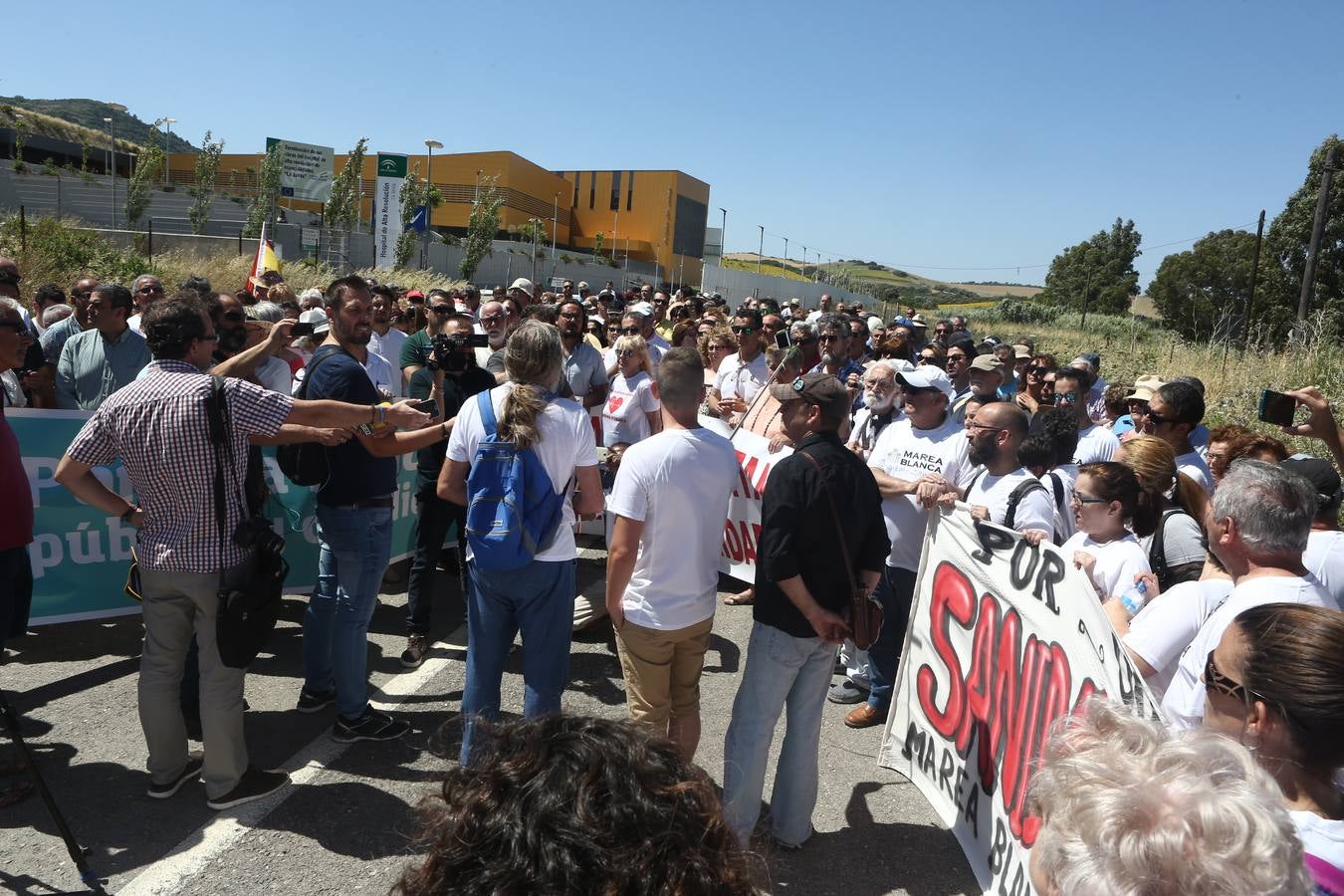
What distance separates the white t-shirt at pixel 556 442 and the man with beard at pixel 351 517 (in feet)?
1.01

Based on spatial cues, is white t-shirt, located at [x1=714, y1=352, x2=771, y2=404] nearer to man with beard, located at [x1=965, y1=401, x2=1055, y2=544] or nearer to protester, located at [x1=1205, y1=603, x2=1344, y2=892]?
man with beard, located at [x1=965, y1=401, x2=1055, y2=544]

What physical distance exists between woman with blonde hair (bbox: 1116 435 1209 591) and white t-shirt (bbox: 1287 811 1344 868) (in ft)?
5.90

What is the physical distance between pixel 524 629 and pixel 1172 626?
2.34 meters

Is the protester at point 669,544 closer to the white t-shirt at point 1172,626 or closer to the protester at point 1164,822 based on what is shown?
the white t-shirt at point 1172,626

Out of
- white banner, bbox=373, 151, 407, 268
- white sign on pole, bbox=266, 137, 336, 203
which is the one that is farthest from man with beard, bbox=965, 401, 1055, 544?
white sign on pole, bbox=266, 137, 336, 203

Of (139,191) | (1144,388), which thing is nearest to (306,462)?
(1144,388)

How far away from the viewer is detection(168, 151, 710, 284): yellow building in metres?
65.0

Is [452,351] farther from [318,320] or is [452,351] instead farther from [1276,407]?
[1276,407]

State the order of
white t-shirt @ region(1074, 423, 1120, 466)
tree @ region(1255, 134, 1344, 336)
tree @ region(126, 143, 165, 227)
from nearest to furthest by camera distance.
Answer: white t-shirt @ region(1074, 423, 1120, 466)
tree @ region(1255, 134, 1344, 336)
tree @ region(126, 143, 165, 227)

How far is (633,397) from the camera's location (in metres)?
6.70

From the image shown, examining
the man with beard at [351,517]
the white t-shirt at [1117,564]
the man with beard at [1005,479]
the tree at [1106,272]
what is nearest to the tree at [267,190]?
the man with beard at [351,517]

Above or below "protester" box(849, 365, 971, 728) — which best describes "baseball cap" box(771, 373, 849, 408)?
above

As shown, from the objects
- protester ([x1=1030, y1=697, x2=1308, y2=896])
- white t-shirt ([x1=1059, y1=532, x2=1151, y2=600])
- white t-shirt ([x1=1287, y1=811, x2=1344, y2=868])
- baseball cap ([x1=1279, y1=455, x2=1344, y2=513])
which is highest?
baseball cap ([x1=1279, y1=455, x2=1344, y2=513])

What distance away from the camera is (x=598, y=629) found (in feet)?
19.0
